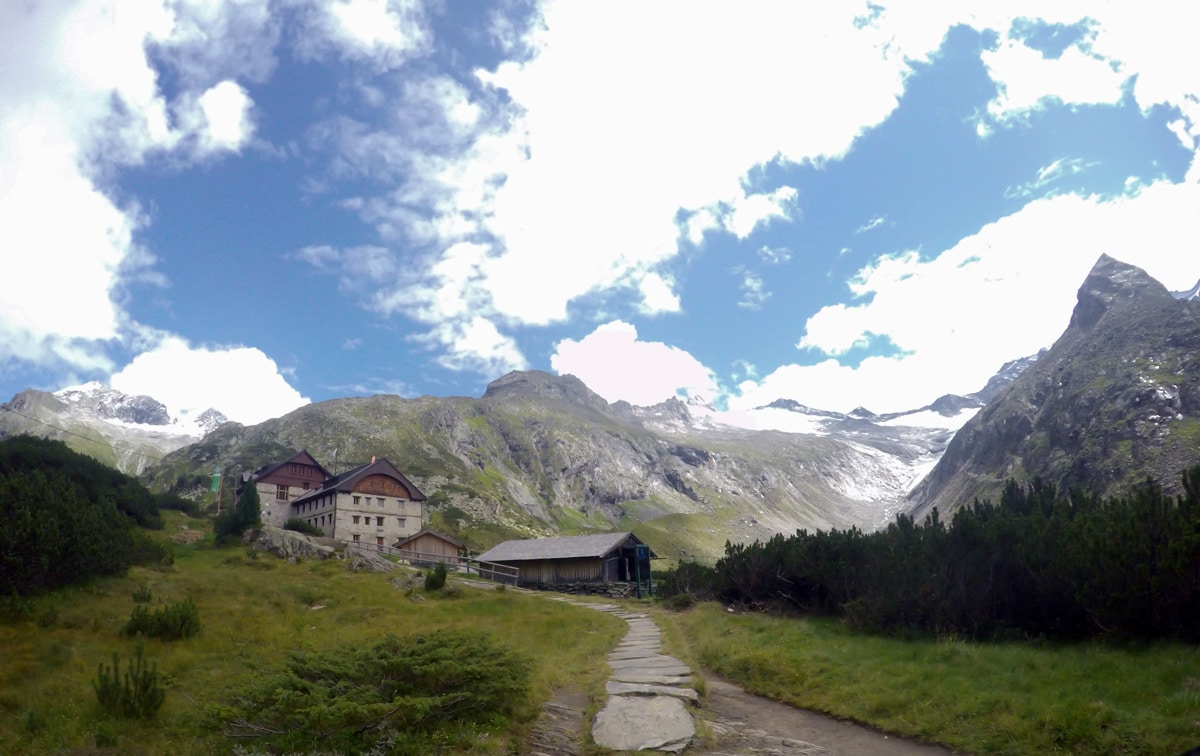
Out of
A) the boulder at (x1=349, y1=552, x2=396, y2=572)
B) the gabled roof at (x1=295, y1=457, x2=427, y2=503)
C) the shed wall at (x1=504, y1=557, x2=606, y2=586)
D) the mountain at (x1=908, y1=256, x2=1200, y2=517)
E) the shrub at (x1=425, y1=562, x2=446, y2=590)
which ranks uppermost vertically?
the mountain at (x1=908, y1=256, x2=1200, y2=517)

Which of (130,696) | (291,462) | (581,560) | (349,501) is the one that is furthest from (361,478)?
(130,696)

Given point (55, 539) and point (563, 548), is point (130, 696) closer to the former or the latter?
point (55, 539)

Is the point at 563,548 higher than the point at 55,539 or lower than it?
lower

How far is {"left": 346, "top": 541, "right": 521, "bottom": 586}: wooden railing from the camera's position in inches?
2301

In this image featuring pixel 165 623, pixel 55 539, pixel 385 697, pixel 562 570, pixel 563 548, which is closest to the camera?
pixel 385 697

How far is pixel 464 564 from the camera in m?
62.7

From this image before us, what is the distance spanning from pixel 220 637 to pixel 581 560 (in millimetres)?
40170

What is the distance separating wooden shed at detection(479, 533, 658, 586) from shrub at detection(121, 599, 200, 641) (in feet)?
128

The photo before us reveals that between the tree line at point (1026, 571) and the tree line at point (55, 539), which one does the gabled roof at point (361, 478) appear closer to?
the tree line at point (55, 539)

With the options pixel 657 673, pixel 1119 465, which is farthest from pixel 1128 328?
pixel 657 673

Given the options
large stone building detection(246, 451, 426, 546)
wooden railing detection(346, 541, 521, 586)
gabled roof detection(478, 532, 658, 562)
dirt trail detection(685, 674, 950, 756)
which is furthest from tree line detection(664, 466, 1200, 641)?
large stone building detection(246, 451, 426, 546)

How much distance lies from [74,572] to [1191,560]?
2918cm

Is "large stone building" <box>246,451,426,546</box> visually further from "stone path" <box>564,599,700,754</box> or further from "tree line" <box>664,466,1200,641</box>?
"stone path" <box>564,599,700,754</box>

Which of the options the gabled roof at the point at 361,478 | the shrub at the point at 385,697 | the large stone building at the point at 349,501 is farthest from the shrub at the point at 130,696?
the gabled roof at the point at 361,478
